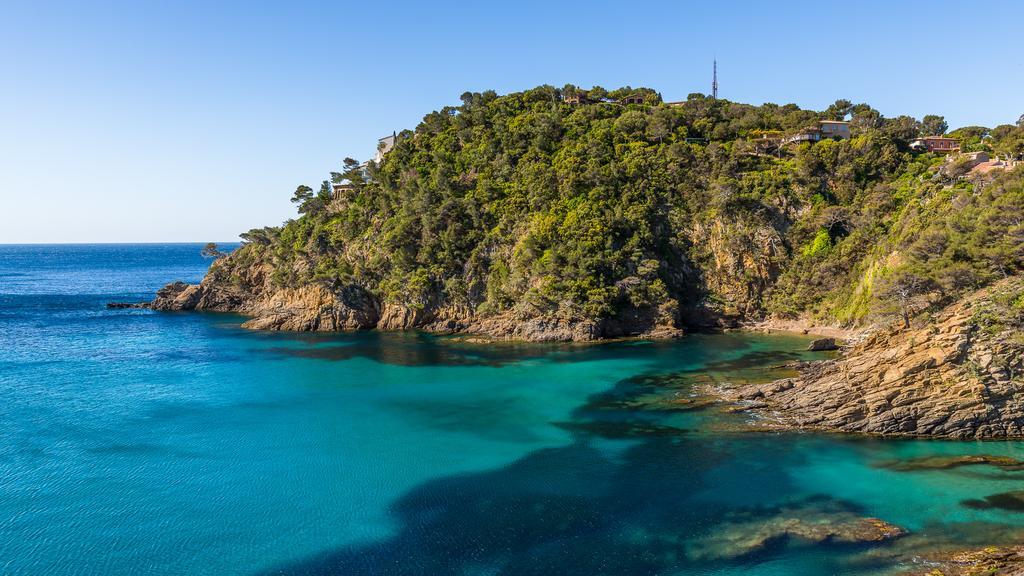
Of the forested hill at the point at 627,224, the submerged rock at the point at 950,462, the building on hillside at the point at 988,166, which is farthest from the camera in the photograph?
the forested hill at the point at 627,224

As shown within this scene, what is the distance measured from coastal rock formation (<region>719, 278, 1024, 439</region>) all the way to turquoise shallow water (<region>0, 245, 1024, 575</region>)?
57.9 inches

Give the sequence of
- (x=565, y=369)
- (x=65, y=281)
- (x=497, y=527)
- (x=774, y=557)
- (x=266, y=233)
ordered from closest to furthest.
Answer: (x=774, y=557)
(x=497, y=527)
(x=565, y=369)
(x=266, y=233)
(x=65, y=281)

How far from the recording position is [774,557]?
19422 millimetres

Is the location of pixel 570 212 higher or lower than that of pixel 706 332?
higher

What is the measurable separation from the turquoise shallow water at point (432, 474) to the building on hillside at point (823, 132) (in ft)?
107

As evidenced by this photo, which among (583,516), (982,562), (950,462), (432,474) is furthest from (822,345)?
(432,474)

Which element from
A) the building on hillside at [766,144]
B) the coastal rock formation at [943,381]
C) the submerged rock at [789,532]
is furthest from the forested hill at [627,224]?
the submerged rock at [789,532]

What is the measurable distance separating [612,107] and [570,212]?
97.0ft

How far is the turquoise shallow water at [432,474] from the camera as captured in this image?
20.2m

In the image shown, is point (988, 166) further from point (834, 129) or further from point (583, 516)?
point (583, 516)

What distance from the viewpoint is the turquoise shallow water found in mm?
20250

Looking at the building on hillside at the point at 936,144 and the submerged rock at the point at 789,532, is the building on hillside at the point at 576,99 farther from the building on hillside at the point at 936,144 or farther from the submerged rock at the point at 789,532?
the submerged rock at the point at 789,532

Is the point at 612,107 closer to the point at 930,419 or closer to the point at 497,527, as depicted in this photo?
the point at 930,419

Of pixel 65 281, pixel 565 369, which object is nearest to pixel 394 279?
pixel 565 369
